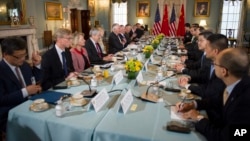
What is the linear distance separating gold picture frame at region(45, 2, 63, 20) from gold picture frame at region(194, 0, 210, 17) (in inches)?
271

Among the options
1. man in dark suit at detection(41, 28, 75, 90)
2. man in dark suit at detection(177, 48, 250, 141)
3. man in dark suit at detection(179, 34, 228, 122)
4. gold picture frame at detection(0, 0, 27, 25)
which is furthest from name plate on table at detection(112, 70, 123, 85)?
gold picture frame at detection(0, 0, 27, 25)

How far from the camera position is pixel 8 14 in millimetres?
5785

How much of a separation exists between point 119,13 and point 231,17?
6.03m

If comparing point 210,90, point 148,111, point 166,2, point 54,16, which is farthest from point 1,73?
point 166,2

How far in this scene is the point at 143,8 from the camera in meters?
11.3

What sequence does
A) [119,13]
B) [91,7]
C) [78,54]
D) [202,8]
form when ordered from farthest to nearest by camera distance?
[119,13] < [202,8] < [91,7] < [78,54]

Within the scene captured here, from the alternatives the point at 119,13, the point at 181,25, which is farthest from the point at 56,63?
the point at 119,13

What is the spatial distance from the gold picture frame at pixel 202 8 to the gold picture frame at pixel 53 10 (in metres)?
6.88

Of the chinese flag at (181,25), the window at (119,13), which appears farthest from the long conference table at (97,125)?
the window at (119,13)

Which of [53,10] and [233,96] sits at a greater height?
[53,10]

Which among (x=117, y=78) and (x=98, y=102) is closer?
(x=98, y=102)

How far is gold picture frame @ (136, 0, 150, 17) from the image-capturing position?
444 inches

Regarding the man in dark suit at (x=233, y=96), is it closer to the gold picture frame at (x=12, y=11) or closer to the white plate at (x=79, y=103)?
the white plate at (x=79, y=103)

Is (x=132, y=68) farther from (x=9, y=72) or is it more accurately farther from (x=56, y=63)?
(x=9, y=72)
